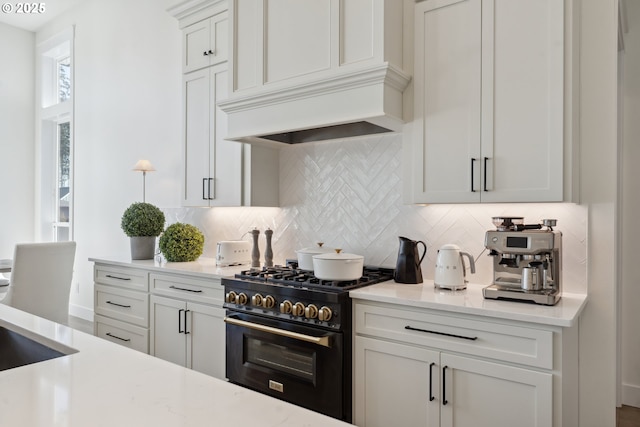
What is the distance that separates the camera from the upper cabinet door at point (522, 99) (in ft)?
6.47

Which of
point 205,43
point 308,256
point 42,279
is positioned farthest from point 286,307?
point 42,279

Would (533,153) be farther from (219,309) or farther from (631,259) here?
(219,309)

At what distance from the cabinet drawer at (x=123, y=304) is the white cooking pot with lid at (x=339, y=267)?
5.09ft

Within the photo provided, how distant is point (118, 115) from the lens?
185 inches

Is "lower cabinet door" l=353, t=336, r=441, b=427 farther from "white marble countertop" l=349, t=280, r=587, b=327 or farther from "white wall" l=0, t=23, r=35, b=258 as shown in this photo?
"white wall" l=0, t=23, r=35, b=258

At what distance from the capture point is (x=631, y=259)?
288cm

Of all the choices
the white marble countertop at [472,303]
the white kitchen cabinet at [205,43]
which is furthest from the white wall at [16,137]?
the white marble countertop at [472,303]

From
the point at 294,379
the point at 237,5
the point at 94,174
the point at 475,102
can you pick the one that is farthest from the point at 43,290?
the point at 475,102

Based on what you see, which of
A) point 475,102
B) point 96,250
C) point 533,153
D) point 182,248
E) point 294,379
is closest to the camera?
point 533,153

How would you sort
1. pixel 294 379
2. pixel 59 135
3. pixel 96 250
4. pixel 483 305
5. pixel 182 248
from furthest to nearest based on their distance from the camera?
pixel 59 135, pixel 96 250, pixel 182 248, pixel 294 379, pixel 483 305

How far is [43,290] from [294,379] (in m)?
2.30

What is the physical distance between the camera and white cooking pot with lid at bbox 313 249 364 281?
2318 mm

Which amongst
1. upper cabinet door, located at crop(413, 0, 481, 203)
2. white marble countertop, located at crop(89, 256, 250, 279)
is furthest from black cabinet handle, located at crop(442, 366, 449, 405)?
white marble countertop, located at crop(89, 256, 250, 279)

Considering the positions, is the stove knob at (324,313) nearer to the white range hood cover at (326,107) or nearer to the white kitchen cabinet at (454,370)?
the white kitchen cabinet at (454,370)
